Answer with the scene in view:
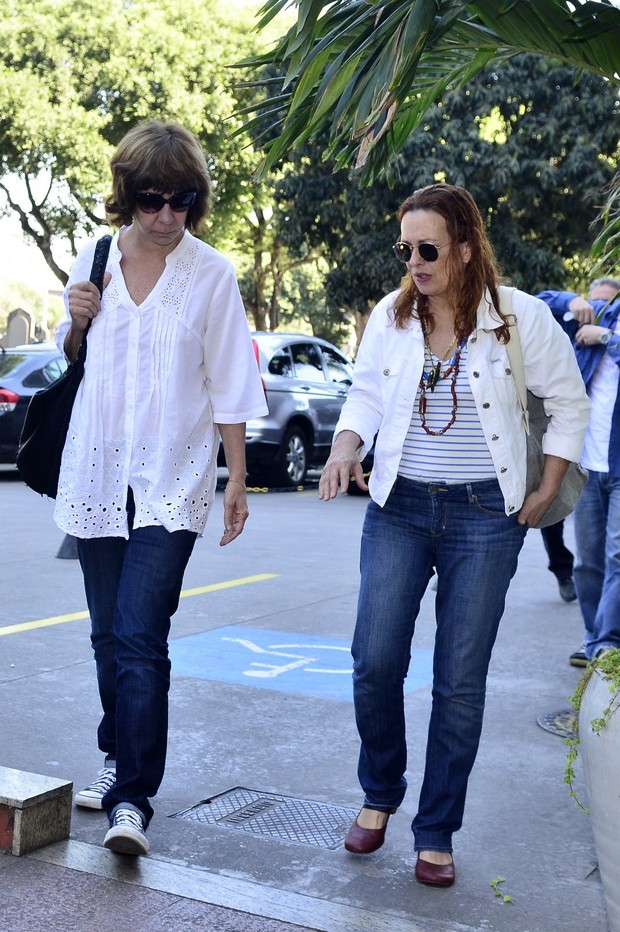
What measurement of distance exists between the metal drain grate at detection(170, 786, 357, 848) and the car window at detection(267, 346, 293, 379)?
35.5 ft

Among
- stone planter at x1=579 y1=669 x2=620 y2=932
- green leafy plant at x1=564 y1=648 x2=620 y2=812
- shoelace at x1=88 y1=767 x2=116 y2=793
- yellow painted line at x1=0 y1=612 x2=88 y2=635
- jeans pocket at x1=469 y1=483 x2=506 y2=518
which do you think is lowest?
yellow painted line at x1=0 y1=612 x2=88 y2=635

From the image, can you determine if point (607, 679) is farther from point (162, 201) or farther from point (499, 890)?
point (162, 201)

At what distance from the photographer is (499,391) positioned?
11.2 feet

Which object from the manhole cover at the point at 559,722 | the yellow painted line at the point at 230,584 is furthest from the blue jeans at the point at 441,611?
the yellow painted line at the point at 230,584

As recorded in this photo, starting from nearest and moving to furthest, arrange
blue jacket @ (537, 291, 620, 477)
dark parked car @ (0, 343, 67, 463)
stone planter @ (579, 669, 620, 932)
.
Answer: stone planter @ (579, 669, 620, 932), blue jacket @ (537, 291, 620, 477), dark parked car @ (0, 343, 67, 463)

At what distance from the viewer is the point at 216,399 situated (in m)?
3.64

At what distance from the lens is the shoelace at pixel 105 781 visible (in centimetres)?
388

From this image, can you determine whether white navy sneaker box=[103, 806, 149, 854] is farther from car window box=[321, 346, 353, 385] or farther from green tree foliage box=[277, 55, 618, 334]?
green tree foliage box=[277, 55, 618, 334]

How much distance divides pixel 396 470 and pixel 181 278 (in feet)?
2.75

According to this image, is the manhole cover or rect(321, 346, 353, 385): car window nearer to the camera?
the manhole cover

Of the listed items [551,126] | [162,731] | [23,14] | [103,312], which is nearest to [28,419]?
[103,312]

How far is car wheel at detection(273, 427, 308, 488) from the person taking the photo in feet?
48.4

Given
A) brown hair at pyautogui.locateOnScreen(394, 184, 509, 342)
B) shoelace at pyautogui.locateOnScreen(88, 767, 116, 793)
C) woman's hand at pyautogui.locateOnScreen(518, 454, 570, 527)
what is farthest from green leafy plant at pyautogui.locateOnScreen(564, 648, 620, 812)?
shoelace at pyautogui.locateOnScreen(88, 767, 116, 793)

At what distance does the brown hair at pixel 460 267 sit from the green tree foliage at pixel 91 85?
23.0 m
